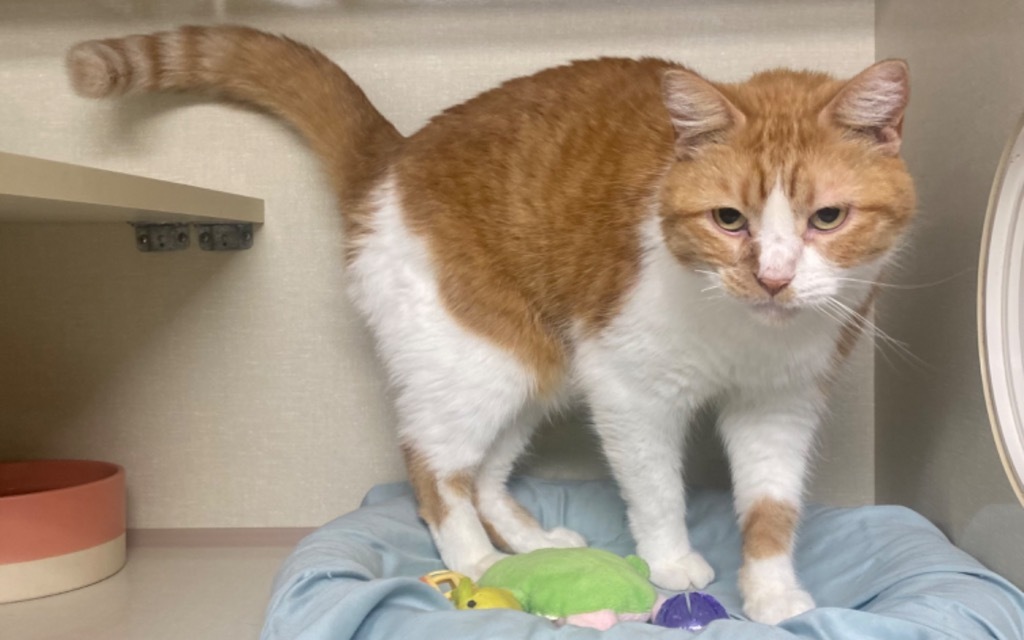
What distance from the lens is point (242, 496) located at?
2.11 metres

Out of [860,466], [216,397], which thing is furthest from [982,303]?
[216,397]

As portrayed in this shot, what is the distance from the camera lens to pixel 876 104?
1.27m

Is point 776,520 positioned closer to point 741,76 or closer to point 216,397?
point 741,76

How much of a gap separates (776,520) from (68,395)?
154 centimetres

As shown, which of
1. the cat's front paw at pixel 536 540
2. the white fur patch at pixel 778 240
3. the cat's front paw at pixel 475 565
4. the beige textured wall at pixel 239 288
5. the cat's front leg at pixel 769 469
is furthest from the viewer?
the beige textured wall at pixel 239 288

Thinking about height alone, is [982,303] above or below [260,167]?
below

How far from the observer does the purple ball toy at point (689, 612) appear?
1.39 meters

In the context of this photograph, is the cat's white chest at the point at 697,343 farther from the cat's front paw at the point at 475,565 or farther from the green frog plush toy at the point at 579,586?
the cat's front paw at the point at 475,565

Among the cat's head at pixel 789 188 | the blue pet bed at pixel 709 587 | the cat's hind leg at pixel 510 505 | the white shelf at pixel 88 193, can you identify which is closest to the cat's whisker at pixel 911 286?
the cat's head at pixel 789 188

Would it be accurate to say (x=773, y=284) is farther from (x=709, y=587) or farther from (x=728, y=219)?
(x=709, y=587)

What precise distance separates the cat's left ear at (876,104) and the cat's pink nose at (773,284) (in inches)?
10.5

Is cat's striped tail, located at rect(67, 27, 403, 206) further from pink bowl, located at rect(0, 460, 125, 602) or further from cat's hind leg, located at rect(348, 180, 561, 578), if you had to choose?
pink bowl, located at rect(0, 460, 125, 602)

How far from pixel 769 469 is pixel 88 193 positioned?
46.1 inches

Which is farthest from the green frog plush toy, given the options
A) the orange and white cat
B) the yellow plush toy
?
the orange and white cat
